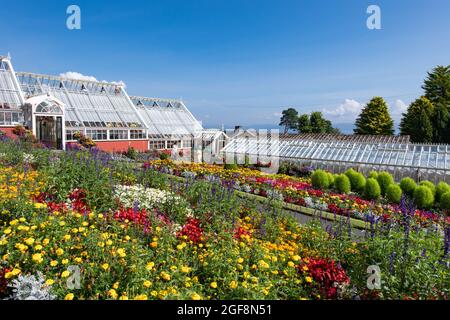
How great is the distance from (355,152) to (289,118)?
53.7m

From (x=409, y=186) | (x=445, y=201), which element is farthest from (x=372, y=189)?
(x=445, y=201)

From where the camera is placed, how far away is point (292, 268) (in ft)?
15.2

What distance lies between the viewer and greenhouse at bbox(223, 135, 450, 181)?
672 inches

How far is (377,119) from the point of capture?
42406 millimetres

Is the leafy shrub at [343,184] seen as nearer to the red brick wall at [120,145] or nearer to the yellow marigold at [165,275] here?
the yellow marigold at [165,275]

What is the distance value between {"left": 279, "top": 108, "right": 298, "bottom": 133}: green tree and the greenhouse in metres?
47.7

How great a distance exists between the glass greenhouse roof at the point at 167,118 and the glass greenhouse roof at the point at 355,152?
28.7ft

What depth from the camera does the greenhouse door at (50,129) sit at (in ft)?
79.2

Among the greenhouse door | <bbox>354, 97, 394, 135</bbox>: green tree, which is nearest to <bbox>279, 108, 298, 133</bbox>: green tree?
<bbox>354, 97, 394, 135</bbox>: green tree

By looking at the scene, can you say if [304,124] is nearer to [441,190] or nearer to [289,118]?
[289,118]

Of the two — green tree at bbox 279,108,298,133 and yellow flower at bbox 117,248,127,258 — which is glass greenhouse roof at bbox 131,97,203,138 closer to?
yellow flower at bbox 117,248,127,258
